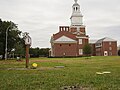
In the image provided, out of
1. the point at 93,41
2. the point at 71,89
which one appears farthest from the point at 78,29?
the point at 71,89

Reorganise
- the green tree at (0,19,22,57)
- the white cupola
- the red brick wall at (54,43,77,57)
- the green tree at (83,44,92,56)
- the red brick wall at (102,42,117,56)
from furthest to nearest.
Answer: the red brick wall at (102,42,117,56) → the white cupola → the red brick wall at (54,43,77,57) → the green tree at (83,44,92,56) → the green tree at (0,19,22,57)

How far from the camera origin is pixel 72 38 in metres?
95.3

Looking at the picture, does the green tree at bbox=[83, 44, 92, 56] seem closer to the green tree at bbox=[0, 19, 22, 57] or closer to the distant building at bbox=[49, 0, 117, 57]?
the distant building at bbox=[49, 0, 117, 57]

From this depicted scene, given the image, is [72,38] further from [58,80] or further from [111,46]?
[58,80]

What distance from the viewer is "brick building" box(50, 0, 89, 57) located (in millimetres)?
93500

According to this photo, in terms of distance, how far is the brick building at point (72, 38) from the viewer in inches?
3681

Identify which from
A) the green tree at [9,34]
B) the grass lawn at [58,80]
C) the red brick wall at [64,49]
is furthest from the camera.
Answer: the red brick wall at [64,49]

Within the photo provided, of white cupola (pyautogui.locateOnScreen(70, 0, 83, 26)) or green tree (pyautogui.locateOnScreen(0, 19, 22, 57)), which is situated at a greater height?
white cupola (pyautogui.locateOnScreen(70, 0, 83, 26))

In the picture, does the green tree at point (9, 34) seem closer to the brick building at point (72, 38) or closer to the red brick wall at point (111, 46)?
the brick building at point (72, 38)

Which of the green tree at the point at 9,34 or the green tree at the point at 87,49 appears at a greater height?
the green tree at the point at 9,34

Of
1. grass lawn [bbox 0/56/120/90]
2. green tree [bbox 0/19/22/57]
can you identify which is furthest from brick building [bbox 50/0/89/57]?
grass lawn [bbox 0/56/120/90]

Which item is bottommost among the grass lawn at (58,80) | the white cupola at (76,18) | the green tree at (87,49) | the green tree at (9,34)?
the grass lawn at (58,80)

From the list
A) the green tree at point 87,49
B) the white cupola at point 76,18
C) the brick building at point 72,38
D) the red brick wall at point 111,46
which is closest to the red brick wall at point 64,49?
the brick building at point 72,38

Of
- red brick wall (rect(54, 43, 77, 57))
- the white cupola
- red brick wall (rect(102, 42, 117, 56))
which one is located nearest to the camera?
red brick wall (rect(54, 43, 77, 57))
